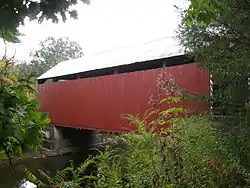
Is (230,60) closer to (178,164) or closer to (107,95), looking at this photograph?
(178,164)

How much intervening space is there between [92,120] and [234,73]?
690 centimetres

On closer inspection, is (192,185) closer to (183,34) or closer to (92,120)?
(183,34)

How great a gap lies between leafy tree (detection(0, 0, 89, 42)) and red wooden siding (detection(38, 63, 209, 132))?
15.2ft

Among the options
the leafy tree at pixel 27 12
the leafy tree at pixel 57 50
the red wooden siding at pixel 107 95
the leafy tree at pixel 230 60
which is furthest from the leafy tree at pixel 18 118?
the leafy tree at pixel 57 50

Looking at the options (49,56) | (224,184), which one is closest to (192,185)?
(224,184)

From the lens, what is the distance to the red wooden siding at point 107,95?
18.5 ft

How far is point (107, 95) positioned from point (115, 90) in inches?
19.4

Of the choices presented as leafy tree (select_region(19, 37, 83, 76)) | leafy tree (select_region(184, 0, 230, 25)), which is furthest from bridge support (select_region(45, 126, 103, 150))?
leafy tree (select_region(19, 37, 83, 76))

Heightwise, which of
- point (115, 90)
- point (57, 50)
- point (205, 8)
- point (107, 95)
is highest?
point (57, 50)

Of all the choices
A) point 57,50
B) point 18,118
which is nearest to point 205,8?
point 18,118

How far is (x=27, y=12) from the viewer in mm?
703

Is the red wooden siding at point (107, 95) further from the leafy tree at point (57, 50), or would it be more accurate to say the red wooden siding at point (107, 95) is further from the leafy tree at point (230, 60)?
the leafy tree at point (57, 50)

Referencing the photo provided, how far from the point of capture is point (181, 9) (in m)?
3.46

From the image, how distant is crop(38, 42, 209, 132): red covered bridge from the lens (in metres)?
5.74
